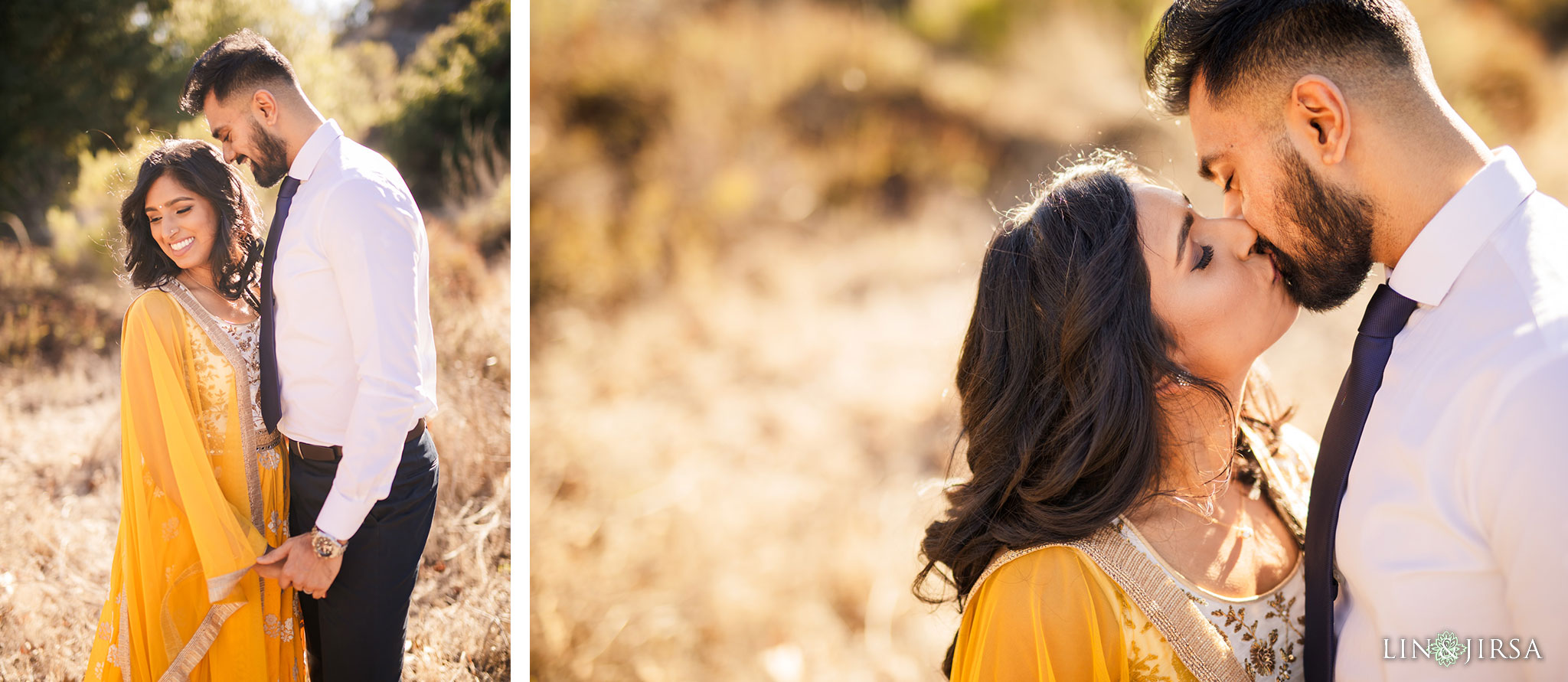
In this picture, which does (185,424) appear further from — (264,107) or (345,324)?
(264,107)

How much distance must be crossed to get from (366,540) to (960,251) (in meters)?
3.97

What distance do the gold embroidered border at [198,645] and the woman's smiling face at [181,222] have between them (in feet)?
2.15

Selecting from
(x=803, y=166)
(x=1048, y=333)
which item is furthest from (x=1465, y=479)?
(x=803, y=166)

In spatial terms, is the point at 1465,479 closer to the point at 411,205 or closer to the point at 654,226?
the point at 411,205

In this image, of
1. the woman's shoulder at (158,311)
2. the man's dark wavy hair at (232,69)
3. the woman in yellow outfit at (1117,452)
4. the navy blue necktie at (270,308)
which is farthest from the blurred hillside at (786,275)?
the man's dark wavy hair at (232,69)

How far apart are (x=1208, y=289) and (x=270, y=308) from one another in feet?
5.53

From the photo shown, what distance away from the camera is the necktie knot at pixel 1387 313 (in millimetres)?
1257

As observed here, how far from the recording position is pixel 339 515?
5.38 feet

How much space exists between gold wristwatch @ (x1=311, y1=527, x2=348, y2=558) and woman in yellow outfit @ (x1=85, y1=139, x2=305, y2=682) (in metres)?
0.09

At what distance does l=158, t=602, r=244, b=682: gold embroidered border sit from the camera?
155 cm

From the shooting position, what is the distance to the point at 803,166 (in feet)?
17.2

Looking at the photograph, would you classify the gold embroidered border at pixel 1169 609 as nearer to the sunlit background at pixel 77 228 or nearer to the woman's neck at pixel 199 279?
the sunlit background at pixel 77 228

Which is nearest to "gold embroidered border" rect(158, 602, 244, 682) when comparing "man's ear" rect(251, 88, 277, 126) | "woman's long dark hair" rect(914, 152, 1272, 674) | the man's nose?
"man's ear" rect(251, 88, 277, 126)

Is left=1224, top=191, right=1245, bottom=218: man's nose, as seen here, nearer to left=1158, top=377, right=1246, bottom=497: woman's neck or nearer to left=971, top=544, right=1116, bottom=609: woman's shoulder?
left=1158, top=377, right=1246, bottom=497: woman's neck
